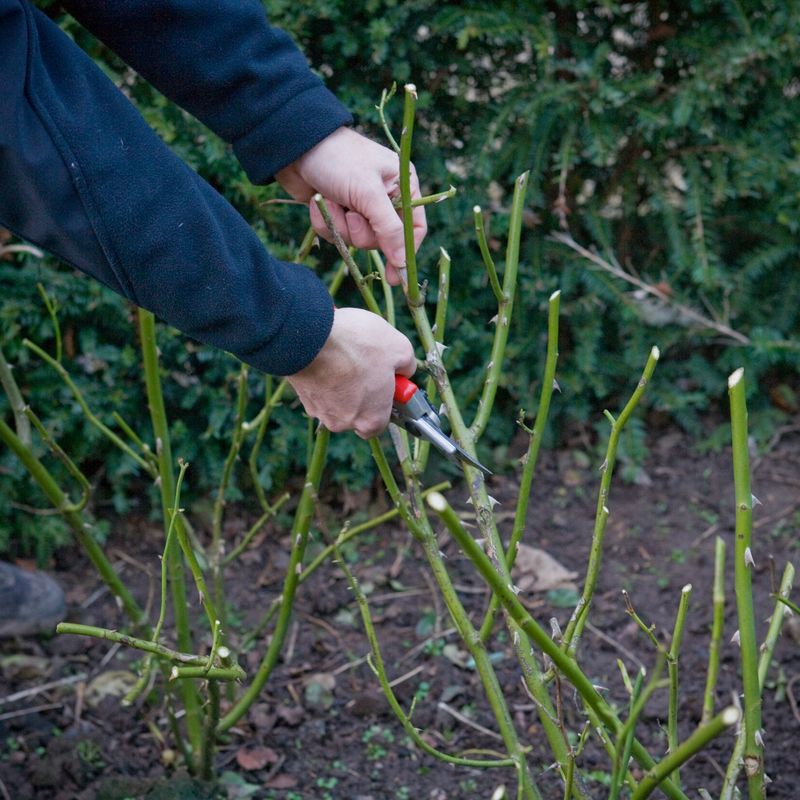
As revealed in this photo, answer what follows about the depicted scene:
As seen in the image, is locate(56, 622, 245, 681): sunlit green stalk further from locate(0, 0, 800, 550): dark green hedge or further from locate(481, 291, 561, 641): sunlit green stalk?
locate(0, 0, 800, 550): dark green hedge

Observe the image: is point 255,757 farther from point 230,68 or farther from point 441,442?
point 230,68

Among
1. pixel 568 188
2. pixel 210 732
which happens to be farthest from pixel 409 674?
pixel 568 188

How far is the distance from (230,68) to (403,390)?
2.09 feet

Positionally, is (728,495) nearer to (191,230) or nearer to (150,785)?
(150,785)

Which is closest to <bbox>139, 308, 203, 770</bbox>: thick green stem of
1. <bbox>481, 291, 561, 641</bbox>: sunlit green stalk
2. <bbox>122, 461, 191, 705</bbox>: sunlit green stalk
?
<bbox>122, 461, 191, 705</bbox>: sunlit green stalk

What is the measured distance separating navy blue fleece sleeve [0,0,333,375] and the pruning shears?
192mm

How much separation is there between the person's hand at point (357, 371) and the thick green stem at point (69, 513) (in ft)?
1.97

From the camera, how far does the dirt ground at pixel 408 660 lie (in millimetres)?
2143

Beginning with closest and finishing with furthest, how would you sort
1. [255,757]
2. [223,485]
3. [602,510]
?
[602,510] < [223,485] < [255,757]

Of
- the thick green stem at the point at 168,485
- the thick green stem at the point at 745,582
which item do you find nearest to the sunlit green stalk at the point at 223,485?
the thick green stem at the point at 168,485

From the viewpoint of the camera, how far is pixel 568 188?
3176 mm

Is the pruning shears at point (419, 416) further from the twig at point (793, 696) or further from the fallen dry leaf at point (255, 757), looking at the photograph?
the twig at point (793, 696)

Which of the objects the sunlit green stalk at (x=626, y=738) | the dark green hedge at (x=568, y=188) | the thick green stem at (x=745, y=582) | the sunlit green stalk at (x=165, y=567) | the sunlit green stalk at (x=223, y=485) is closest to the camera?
the sunlit green stalk at (x=626, y=738)

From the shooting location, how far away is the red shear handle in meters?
1.56
